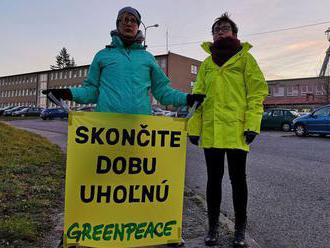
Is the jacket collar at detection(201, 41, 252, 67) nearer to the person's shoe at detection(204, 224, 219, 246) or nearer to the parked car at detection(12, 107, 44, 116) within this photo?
the person's shoe at detection(204, 224, 219, 246)

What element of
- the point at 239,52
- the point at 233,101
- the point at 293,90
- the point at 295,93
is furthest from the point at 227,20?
the point at 293,90

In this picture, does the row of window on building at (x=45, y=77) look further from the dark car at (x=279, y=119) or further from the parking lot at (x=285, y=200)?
the parking lot at (x=285, y=200)

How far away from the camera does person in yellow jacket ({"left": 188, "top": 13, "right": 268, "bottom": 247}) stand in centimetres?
402

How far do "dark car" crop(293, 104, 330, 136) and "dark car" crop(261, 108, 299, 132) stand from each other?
5.99m

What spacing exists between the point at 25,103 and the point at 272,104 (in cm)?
6525

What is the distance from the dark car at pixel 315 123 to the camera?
21844mm

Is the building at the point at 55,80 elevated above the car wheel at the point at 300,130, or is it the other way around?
the building at the point at 55,80

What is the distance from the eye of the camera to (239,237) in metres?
4.14

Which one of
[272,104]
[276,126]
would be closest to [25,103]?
[272,104]

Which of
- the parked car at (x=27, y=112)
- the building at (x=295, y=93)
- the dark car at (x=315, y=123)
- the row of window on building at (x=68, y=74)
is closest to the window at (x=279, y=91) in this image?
the building at (x=295, y=93)

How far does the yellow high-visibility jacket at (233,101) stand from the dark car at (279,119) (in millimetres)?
26369

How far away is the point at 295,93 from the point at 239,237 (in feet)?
264

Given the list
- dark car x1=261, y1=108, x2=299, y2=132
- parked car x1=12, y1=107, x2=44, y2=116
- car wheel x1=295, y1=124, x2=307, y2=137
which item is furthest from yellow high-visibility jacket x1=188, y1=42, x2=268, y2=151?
parked car x1=12, y1=107, x2=44, y2=116

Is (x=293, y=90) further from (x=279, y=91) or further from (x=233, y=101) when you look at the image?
(x=233, y=101)
